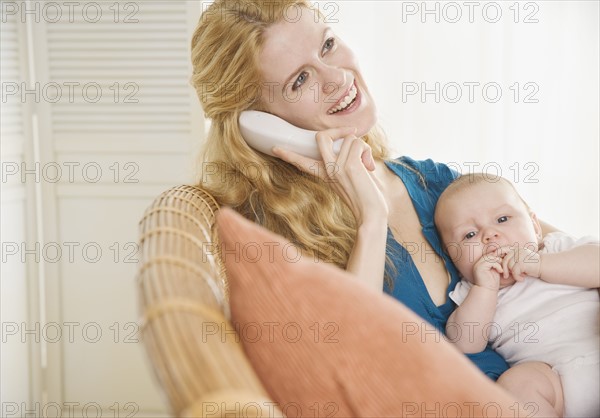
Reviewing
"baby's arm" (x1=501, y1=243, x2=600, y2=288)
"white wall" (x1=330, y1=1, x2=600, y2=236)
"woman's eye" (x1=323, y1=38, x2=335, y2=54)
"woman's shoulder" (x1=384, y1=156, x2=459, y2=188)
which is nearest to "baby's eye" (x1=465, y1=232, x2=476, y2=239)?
"baby's arm" (x1=501, y1=243, x2=600, y2=288)

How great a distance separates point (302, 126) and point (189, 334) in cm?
106

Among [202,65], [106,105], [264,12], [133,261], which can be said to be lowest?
[133,261]

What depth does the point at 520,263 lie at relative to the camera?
5.12 ft

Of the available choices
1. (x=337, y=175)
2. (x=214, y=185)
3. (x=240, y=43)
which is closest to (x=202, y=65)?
(x=240, y=43)

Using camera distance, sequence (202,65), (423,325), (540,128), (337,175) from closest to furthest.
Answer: (423,325) < (337,175) < (202,65) < (540,128)

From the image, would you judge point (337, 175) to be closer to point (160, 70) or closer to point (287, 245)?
point (287, 245)

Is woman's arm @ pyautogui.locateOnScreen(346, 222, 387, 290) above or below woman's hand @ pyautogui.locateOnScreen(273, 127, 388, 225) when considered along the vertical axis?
below

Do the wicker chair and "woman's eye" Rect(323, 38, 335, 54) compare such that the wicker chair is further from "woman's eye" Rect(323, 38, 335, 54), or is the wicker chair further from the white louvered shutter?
the white louvered shutter

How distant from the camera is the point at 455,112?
111 inches

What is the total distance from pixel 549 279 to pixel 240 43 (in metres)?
0.84

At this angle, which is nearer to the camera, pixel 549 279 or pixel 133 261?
pixel 549 279

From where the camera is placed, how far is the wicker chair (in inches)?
30.6

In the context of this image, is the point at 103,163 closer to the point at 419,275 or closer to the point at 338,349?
the point at 419,275

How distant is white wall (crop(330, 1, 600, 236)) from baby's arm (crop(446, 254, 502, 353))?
1.27 metres
